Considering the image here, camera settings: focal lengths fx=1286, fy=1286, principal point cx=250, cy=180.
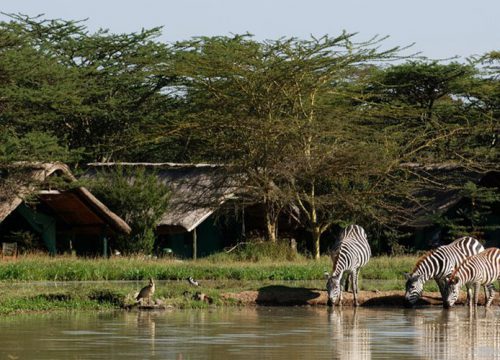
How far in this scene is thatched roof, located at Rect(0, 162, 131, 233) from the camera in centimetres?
3563

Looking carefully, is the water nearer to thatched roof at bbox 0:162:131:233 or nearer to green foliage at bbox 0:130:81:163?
thatched roof at bbox 0:162:131:233

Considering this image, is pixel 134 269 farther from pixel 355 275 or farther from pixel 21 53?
pixel 21 53

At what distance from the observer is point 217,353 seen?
1623 cm

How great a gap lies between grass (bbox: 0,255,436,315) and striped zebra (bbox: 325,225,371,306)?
0.86 meters

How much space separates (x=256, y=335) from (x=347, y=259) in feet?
23.9

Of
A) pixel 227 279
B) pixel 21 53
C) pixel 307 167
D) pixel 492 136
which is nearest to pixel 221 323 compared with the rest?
pixel 227 279

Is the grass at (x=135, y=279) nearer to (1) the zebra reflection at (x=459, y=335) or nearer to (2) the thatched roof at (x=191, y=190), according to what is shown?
(1) the zebra reflection at (x=459, y=335)

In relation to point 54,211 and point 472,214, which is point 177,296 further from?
point 472,214

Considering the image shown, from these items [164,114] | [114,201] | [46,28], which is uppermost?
[46,28]

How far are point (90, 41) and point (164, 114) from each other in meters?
4.37

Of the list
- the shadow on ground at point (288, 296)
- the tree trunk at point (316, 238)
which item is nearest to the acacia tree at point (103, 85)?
the tree trunk at point (316, 238)

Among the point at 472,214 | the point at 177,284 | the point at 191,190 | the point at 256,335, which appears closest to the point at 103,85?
the point at 191,190

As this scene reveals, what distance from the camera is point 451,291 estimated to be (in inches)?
964

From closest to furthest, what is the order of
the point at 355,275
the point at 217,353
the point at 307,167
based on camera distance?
the point at 217,353 → the point at 355,275 → the point at 307,167
